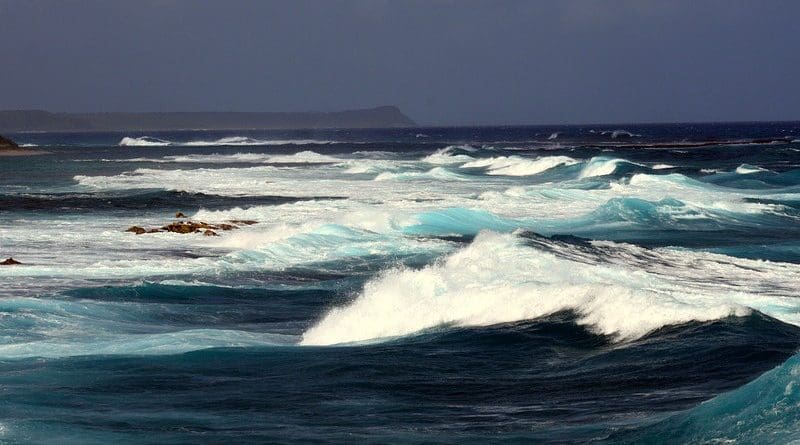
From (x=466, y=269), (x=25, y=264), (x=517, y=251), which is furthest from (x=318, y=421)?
(x=25, y=264)

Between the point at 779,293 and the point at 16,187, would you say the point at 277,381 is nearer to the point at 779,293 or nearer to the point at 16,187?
the point at 779,293

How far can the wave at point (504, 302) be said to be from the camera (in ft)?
52.9

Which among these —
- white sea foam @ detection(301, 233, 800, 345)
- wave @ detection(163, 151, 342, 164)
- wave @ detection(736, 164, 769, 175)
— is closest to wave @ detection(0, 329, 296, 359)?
Result: white sea foam @ detection(301, 233, 800, 345)

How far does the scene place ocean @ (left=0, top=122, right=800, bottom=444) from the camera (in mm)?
11461

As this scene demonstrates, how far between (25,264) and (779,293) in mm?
13295

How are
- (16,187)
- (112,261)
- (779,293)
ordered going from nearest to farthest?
1. (779,293)
2. (112,261)
3. (16,187)

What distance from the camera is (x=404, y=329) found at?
1761 cm

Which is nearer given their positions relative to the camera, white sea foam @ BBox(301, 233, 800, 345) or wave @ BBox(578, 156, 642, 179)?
white sea foam @ BBox(301, 233, 800, 345)

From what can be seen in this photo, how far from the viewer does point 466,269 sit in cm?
2114

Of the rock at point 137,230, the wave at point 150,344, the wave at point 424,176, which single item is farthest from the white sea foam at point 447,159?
the wave at point 150,344

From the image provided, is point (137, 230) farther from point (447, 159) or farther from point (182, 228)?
point (447, 159)

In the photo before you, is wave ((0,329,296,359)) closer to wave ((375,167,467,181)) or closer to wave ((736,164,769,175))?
wave ((375,167,467,181))

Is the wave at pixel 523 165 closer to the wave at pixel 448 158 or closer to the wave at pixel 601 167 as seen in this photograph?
the wave at pixel 601 167

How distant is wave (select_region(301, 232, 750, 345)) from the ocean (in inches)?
1.8
